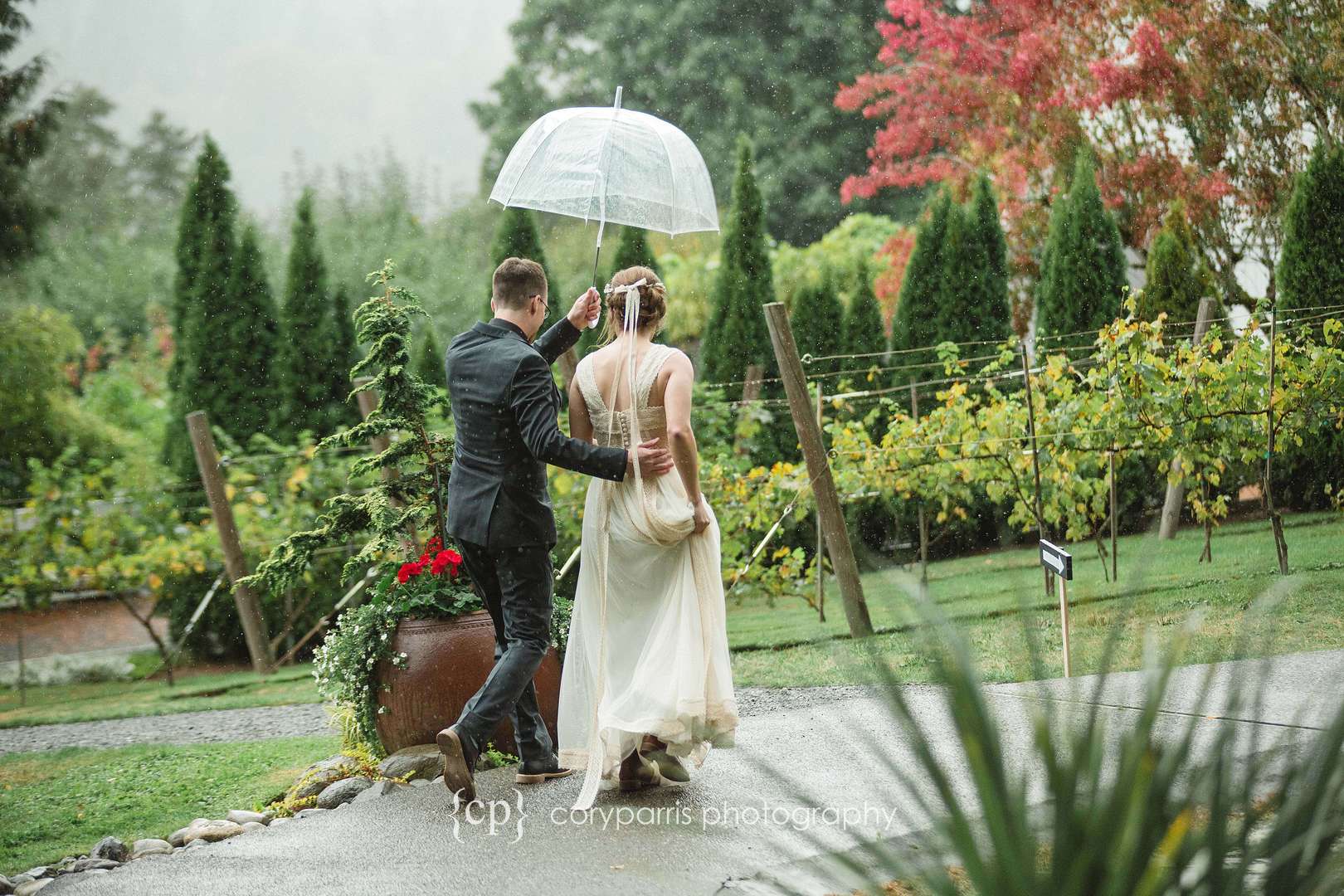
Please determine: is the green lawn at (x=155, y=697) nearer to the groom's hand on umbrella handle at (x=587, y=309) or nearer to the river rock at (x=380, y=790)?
the river rock at (x=380, y=790)

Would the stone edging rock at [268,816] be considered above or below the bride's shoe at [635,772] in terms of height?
below

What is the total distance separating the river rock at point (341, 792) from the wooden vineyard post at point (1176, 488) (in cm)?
491

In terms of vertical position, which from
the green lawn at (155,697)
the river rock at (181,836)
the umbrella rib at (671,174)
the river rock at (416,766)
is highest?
the umbrella rib at (671,174)

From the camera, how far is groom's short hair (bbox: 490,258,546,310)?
4.00 meters

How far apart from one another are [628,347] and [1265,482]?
14.4ft

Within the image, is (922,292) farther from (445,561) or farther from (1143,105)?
(445,561)

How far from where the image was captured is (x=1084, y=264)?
9.91m

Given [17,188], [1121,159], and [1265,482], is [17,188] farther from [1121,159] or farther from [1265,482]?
[1265,482]

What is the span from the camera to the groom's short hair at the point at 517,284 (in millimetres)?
3998

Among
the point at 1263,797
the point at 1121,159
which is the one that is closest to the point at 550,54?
the point at 1121,159

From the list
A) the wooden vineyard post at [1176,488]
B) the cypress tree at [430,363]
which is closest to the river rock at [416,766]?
the wooden vineyard post at [1176,488]

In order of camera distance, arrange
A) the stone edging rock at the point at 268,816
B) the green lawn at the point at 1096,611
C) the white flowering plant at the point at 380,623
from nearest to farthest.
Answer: the stone edging rock at the point at 268,816
the white flowering plant at the point at 380,623
the green lawn at the point at 1096,611

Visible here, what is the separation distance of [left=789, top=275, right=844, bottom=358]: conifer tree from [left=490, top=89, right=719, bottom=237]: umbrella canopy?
680 centimetres

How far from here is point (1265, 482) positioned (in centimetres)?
663
